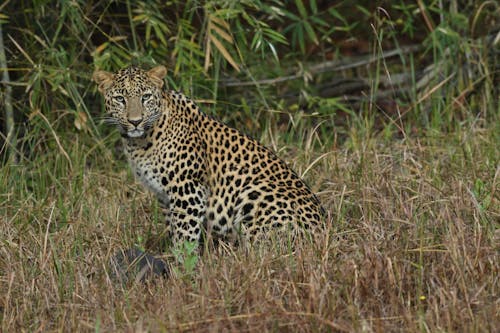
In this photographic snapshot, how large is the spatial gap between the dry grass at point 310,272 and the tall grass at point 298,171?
0.01 m

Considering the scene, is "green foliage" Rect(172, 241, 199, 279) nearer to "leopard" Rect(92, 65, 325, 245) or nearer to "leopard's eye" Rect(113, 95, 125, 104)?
"leopard" Rect(92, 65, 325, 245)

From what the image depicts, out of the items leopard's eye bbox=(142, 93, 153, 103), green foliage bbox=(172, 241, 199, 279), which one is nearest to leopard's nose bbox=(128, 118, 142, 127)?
leopard's eye bbox=(142, 93, 153, 103)

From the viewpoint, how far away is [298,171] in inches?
321

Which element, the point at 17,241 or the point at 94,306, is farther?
the point at 17,241

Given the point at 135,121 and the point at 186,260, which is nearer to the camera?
the point at 186,260

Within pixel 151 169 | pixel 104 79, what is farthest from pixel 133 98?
pixel 151 169

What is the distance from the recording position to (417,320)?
501 centimetres

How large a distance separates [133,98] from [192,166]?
1.89 ft

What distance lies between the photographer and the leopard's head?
6.80m

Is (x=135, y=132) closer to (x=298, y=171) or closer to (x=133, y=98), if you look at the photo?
(x=133, y=98)

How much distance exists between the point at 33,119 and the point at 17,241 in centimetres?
236

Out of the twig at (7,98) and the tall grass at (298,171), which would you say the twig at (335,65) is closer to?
the tall grass at (298,171)

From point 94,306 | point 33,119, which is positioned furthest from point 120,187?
point 94,306

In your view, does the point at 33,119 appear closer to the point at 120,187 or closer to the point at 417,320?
the point at 120,187
